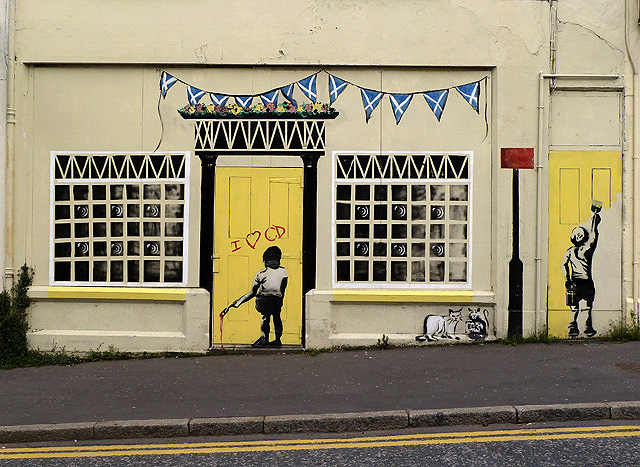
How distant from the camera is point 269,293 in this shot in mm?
8391

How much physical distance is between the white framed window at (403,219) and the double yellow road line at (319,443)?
3.09m

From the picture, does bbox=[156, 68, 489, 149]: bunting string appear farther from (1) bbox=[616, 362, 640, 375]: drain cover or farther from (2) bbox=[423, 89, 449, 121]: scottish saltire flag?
(1) bbox=[616, 362, 640, 375]: drain cover

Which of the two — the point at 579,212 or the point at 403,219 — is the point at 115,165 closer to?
Answer: the point at 403,219

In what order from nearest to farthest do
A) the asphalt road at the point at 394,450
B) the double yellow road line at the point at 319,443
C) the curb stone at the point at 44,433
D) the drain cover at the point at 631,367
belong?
the asphalt road at the point at 394,450 → the double yellow road line at the point at 319,443 → the curb stone at the point at 44,433 → the drain cover at the point at 631,367

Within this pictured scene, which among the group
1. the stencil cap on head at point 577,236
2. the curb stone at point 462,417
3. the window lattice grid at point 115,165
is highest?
the window lattice grid at point 115,165

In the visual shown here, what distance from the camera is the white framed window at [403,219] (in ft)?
27.6

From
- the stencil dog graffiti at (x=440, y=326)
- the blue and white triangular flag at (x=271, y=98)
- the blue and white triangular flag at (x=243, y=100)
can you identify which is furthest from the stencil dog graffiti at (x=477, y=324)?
the blue and white triangular flag at (x=243, y=100)

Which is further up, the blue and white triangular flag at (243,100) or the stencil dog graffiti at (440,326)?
the blue and white triangular flag at (243,100)

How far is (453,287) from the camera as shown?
8438 millimetres

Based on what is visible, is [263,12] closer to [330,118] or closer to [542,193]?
[330,118]

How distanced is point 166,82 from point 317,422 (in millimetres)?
4897

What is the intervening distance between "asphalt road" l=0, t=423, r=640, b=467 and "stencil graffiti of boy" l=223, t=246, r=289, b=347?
9.37 feet

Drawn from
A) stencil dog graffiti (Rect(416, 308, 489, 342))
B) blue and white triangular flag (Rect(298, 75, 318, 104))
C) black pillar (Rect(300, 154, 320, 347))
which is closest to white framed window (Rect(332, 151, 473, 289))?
black pillar (Rect(300, 154, 320, 347))

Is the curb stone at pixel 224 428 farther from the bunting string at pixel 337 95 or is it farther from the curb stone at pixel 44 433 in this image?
the bunting string at pixel 337 95
